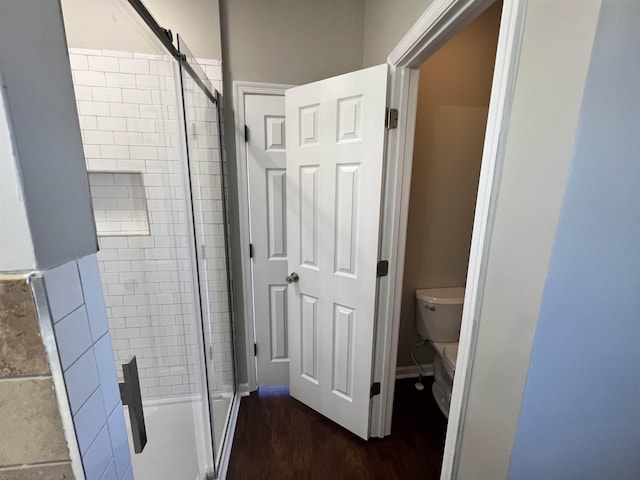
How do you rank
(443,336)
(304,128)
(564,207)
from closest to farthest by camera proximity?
1. (564,207)
2. (304,128)
3. (443,336)

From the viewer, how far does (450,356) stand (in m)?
1.62

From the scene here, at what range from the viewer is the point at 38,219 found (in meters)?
0.33

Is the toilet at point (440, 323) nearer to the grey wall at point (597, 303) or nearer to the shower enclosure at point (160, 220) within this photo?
the grey wall at point (597, 303)

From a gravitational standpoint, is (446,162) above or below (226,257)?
above

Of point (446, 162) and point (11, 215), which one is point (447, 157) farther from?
point (11, 215)

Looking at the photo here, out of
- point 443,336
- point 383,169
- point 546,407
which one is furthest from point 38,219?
point 443,336

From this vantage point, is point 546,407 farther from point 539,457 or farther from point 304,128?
point 304,128

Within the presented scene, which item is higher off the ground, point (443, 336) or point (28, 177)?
point (28, 177)

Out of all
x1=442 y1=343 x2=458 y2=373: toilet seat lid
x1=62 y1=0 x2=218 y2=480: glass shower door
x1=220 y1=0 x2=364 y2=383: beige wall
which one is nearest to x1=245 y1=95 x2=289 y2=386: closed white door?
x1=220 y1=0 x2=364 y2=383: beige wall

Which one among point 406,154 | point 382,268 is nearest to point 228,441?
point 382,268

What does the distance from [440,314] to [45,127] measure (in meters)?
2.01

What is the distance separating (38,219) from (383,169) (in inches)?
45.4

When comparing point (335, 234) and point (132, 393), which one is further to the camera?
point (335, 234)

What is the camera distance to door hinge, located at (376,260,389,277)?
1.31 metres
